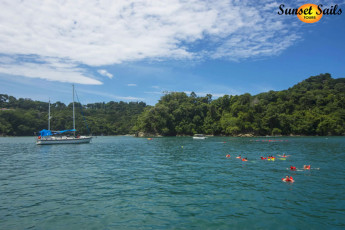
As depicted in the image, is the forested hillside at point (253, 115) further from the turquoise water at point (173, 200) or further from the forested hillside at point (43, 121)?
the turquoise water at point (173, 200)

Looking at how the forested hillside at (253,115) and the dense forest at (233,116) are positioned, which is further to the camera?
the dense forest at (233,116)

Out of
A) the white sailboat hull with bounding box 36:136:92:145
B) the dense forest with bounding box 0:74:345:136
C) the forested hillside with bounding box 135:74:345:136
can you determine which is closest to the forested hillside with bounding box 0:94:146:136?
the dense forest with bounding box 0:74:345:136

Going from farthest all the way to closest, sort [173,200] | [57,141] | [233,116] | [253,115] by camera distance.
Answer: [233,116] → [253,115] → [57,141] → [173,200]

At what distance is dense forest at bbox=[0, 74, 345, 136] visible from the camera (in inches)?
4274

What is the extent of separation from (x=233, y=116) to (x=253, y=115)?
13346 millimetres

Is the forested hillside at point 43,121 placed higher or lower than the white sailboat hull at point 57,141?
higher

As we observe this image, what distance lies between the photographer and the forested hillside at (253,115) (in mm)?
107562

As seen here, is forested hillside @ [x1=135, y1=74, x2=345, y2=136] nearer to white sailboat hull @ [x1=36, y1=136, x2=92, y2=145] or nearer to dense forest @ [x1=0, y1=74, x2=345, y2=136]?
dense forest @ [x1=0, y1=74, x2=345, y2=136]

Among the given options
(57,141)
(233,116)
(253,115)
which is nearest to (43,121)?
(57,141)

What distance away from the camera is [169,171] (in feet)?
72.5

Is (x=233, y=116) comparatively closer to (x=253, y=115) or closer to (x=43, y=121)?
(x=253, y=115)

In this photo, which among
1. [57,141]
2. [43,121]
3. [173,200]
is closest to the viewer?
[173,200]

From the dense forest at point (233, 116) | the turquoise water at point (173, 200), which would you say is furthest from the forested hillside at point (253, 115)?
the turquoise water at point (173, 200)

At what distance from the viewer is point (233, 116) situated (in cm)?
12631
